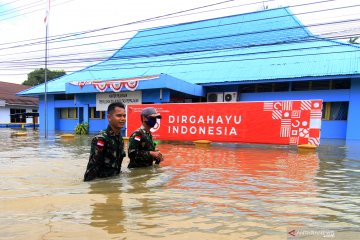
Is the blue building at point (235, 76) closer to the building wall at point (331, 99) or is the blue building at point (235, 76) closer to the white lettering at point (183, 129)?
the building wall at point (331, 99)

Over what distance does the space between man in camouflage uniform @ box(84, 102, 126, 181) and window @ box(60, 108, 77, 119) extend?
24.4m

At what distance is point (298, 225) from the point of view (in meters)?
2.62

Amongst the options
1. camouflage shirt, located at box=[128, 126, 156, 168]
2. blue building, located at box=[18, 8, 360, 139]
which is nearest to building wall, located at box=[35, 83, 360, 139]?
blue building, located at box=[18, 8, 360, 139]

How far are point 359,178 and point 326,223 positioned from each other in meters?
3.18

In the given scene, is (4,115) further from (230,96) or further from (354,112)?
(354,112)

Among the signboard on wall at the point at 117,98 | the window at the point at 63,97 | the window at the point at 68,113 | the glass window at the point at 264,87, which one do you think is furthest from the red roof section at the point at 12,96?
the glass window at the point at 264,87

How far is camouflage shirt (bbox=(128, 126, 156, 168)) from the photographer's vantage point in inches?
185

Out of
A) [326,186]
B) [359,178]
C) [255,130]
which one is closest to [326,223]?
[326,186]

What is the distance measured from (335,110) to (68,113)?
73.2 ft

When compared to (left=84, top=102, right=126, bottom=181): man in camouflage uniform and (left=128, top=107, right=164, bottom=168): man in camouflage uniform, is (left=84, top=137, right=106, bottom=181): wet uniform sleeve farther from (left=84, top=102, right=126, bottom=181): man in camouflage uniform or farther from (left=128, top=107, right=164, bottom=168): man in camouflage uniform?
(left=128, top=107, right=164, bottom=168): man in camouflage uniform

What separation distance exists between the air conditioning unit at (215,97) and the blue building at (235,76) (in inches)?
2.9

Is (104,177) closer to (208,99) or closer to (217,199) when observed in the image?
(217,199)

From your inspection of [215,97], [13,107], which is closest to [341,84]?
[215,97]

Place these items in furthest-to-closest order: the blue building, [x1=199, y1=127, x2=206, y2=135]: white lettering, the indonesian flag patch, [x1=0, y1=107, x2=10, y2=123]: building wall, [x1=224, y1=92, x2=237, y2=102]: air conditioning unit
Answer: [x1=0, y1=107, x2=10, y2=123]: building wall, [x1=224, y1=92, x2=237, y2=102]: air conditioning unit, the blue building, [x1=199, y1=127, x2=206, y2=135]: white lettering, the indonesian flag patch
